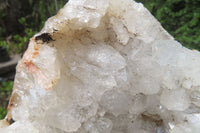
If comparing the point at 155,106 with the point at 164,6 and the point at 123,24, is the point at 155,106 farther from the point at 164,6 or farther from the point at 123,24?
the point at 164,6

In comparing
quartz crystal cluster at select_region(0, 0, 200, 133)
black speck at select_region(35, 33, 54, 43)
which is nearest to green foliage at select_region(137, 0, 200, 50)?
quartz crystal cluster at select_region(0, 0, 200, 133)

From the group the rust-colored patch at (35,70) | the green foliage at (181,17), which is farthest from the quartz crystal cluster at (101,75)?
the green foliage at (181,17)

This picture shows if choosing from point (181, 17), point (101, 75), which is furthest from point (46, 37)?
point (181, 17)

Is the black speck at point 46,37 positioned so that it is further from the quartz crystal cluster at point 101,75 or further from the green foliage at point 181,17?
the green foliage at point 181,17

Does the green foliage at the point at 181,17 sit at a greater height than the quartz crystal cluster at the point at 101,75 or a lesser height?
lesser

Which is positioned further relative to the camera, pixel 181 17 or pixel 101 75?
pixel 181 17

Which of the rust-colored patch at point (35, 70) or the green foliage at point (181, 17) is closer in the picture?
the rust-colored patch at point (35, 70)

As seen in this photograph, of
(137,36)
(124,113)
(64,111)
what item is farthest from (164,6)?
(64,111)

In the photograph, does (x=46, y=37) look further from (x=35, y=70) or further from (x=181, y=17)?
(x=181, y=17)
